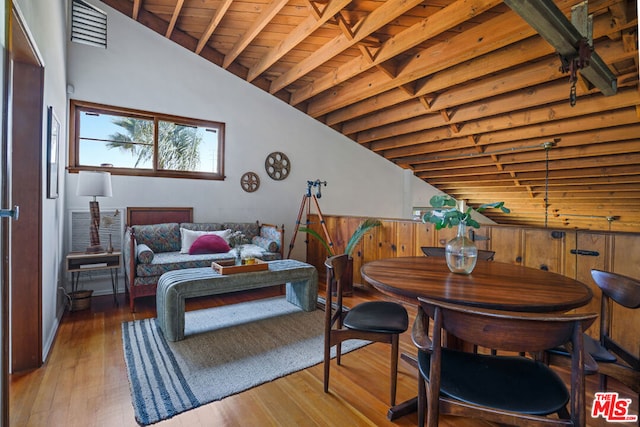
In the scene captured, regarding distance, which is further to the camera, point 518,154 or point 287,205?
point 287,205

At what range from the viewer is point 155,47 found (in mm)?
4238

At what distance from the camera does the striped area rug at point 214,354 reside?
71.4 inches

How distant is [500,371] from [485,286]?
0.36 meters

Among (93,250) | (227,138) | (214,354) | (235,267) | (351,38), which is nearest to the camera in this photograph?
(214,354)

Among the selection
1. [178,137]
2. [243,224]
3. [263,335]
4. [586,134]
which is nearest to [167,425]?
[263,335]

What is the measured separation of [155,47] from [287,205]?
2.90 meters

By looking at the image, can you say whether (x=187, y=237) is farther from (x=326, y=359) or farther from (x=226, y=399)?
(x=326, y=359)

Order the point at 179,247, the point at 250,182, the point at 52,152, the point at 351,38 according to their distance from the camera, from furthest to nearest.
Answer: the point at 250,182, the point at 179,247, the point at 351,38, the point at 52,152

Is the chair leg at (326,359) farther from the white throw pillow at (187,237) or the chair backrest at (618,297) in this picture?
the white throw pillow at (187,237)

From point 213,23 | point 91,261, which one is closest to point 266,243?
point 91,261

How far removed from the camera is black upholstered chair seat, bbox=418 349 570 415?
1056 millimetres

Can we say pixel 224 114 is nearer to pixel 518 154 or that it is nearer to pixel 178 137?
pixel 178 137

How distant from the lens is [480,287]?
1.42 m

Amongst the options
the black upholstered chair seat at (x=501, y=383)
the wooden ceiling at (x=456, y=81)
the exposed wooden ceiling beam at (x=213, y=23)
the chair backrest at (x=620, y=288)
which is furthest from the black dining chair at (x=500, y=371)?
the exposed wooden ceiling beam at (x=213, y=23)
